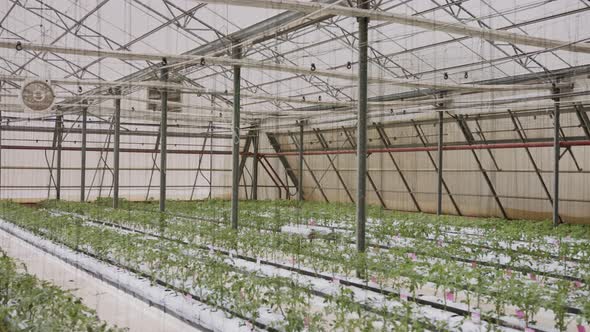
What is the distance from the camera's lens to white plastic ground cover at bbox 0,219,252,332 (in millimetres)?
5797

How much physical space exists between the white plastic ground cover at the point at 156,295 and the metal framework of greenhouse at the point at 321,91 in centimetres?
310

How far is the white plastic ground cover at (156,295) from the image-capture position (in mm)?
5797

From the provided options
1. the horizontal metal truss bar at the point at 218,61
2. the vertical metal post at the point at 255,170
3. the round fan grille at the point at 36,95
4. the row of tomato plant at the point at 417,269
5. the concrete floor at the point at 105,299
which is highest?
the horizontal metal truss bar at the point at 218,61

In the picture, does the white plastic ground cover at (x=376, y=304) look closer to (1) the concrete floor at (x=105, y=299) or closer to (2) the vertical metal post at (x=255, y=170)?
(1) the concrete floor at (x=105, y=299)

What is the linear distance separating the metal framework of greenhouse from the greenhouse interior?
0.28ft

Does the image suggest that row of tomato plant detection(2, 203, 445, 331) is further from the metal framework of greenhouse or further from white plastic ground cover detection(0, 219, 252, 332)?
the metal framework of greenhouse

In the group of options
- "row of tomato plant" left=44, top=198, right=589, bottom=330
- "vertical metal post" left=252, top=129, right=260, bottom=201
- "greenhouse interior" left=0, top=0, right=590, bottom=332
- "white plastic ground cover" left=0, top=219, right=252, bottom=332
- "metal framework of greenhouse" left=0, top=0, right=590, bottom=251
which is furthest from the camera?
"vertical metal post" left=252, top=129, right=260, bottom=201

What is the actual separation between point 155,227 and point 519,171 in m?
12.4

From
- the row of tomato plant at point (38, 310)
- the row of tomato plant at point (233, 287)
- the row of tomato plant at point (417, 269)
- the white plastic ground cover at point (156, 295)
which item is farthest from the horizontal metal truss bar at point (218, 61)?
the row of tomato plant at point (38, 310)

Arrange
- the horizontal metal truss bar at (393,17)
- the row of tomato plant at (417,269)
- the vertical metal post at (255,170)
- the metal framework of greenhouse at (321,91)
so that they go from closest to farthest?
the row of tomato plant at (417,269) < the horizontal metal truss bar at (393,17) < the metal framework of greenhouse at (321,91) < the vertical metal post at (255,170)

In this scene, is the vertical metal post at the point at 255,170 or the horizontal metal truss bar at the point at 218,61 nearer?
the horizontal metal truss bar at the point at 218,61

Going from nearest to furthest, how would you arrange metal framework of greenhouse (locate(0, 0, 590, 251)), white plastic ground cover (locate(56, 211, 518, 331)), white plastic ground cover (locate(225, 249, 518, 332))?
white plastic ground cover (locate(225, 249, 518, 332)), white plastic ground cover (locate(56, 211, 518, 331)), metal framework of greenhouse (locate(0, 0, 590, 251))

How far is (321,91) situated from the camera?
18.1 metres

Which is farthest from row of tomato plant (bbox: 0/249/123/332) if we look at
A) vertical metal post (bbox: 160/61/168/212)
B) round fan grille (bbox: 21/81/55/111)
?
vertical metal post (bbox: 160/61/168/212)
